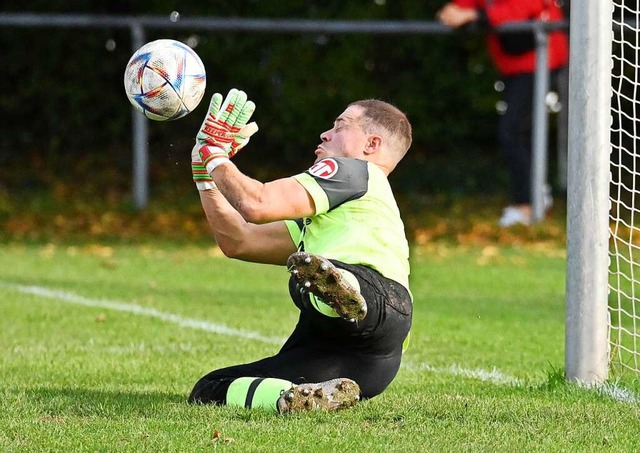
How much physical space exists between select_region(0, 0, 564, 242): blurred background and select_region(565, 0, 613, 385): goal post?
1025cm

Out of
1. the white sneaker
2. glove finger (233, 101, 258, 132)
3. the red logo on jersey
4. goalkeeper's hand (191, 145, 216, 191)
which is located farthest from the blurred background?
glove finger (233, 101, 258, 132)

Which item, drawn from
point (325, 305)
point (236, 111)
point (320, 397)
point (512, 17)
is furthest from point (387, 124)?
point (512, 17)

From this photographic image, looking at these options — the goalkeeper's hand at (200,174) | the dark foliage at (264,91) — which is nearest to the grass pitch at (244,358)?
the goalkeeper's hand at (200,174)

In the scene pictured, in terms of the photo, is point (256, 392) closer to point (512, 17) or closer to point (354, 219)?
point (354, 219)

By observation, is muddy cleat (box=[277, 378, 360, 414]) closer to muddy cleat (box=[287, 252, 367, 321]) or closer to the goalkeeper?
the goalkeeper

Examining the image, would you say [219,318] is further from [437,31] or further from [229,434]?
[437,31]

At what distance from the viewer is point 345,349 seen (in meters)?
4.87

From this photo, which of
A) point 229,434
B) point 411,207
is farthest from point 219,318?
point 411,207

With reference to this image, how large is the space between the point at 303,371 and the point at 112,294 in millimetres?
4357

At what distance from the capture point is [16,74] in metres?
17.0

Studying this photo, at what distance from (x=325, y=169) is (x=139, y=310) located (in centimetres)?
370

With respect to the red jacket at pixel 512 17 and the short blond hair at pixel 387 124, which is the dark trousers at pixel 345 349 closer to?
the short blond hair at pixel 387 124

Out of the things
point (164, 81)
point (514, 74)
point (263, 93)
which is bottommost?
point (164, 81)

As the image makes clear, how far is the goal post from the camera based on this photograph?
5.40 metres
